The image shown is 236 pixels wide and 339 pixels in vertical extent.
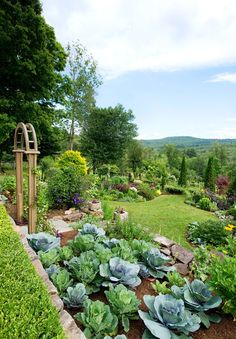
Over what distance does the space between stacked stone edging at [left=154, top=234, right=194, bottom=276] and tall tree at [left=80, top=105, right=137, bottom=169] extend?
16.4 metres

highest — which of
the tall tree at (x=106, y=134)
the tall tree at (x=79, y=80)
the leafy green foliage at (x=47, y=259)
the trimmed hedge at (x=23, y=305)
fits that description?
the tall tree at (x=79, y=80)

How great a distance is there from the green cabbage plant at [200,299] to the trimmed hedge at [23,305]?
1.30 metres

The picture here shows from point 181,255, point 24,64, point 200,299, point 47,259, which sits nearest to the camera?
point 200,299

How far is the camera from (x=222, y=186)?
526 inches

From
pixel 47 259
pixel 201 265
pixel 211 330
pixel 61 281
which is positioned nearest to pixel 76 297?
pixel 61 281

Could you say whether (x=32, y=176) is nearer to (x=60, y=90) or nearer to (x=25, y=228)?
(x=25, y=228)

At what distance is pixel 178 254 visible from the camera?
356cm

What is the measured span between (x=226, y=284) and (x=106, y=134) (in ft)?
62.2

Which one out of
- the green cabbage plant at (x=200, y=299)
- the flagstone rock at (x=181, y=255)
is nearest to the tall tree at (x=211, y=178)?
the flagstone rock at (x=181, y=255)

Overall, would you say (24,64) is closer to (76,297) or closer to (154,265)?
(154,265)

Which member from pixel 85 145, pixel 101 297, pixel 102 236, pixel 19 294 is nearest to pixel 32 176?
pixel 102 236

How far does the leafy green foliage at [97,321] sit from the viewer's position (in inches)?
70.3

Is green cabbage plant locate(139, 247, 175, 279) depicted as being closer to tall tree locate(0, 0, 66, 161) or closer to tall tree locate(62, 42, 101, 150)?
tall tree locate(0, 0, 66, 161)

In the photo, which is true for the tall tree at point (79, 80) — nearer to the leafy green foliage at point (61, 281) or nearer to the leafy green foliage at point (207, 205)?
the leafy green foliage at point (207, 205)
